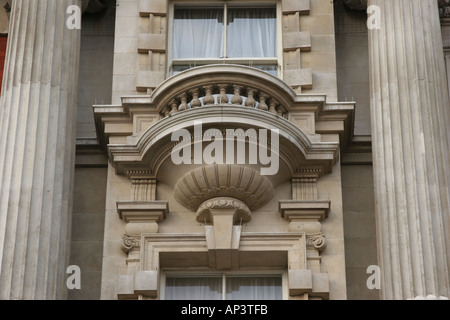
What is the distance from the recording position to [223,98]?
26109 millimetres

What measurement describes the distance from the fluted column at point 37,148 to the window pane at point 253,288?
11.0ft

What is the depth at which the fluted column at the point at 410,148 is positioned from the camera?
23.2 m

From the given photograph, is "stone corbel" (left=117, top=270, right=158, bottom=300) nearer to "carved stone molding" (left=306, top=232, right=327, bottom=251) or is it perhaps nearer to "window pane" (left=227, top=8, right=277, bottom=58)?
"carved stone molding" (left=306, top=232, right=327, bottom=251)

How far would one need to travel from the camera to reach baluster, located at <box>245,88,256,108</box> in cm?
2617

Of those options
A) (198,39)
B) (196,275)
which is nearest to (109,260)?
(196,275)

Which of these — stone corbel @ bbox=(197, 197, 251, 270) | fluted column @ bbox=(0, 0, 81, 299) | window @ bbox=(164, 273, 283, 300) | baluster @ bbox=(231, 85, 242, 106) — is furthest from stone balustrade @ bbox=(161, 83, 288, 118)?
window @ bbox=(164, 273, 283, 300)

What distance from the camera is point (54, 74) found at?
83.7 ft

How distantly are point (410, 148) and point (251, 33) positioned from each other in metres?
5.51

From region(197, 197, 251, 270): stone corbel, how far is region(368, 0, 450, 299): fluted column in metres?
2.78

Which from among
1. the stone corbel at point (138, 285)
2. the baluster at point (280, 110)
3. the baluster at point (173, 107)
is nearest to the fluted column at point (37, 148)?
the stone corbel at point (138, 285)

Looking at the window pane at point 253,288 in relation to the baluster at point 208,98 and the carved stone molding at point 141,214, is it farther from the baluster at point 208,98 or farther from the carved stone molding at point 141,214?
the baluster at point 208,98

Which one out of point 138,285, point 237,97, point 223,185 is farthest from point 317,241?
point 138,285

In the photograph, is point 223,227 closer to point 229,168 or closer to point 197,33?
point 229,168

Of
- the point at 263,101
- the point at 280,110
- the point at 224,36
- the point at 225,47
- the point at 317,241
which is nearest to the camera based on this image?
the point at 317,241
